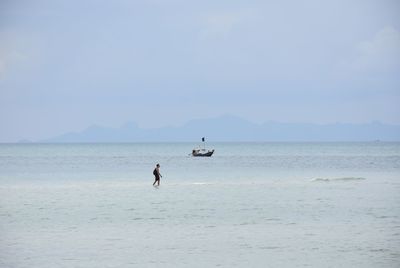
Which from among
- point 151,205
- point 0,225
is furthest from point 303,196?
point 0,225

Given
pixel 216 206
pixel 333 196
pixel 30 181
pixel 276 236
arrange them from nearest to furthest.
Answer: pixel 276 236 → pixel 216 206 → pixel 333 196 → pixel 30 181

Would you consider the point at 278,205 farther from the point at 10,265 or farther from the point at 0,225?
the point at 10,265

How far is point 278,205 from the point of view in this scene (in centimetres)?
3588

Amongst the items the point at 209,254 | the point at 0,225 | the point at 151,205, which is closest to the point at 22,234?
the point at 0,225

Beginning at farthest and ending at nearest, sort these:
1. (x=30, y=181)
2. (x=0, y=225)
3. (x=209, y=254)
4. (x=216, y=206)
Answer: (x=30, y=181) < (x=216, y=206) < (x=0, y=225) < (x=209, y=254)

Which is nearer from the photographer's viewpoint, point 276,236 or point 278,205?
Answer: point 276,236

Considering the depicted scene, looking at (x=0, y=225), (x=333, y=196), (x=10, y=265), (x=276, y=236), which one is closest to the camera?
(x=10, y=265)

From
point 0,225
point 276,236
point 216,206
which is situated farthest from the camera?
point 216,206

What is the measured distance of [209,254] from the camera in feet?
73.3

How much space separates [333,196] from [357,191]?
428 centimetres

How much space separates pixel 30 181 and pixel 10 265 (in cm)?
3788

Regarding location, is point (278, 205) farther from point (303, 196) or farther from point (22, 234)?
point (22, 234)

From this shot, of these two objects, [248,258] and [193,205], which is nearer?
[248,258]

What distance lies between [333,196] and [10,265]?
2344 cm
